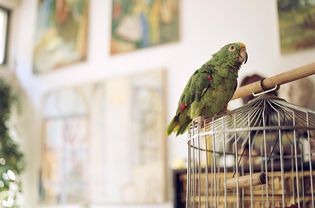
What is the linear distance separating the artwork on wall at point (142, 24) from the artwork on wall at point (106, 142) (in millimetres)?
238

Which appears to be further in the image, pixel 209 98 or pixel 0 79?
pixel 0 79

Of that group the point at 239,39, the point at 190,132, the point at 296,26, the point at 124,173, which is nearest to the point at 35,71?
the point at 124,173

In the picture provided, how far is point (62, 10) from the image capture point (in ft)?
11.4

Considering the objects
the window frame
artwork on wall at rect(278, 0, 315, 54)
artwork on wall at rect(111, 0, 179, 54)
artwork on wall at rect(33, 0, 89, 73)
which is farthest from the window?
artwork on wall at rect(278, 0, 315, 54)

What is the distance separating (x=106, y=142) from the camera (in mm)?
2982

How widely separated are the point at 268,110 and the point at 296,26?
111 cm

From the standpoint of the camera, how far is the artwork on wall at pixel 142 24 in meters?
2.84

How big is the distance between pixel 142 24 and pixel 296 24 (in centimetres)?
109

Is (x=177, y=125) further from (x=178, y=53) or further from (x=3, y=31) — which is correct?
(x=3, y=31)

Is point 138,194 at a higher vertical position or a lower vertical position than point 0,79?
lower

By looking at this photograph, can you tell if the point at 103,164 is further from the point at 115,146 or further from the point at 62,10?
the point at 62,10

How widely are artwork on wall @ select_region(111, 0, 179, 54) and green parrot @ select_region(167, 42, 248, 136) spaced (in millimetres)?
1483

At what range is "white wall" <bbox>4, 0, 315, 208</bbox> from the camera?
2430 millimetres

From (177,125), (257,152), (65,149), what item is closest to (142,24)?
(65,149)
